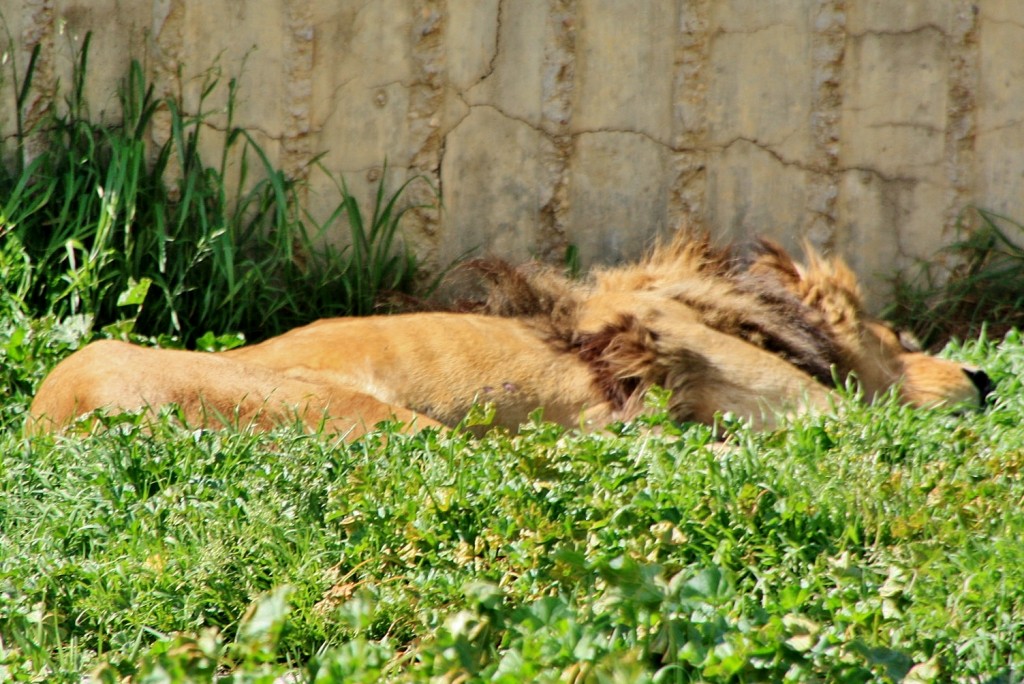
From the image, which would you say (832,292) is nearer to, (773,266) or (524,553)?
(773,266)

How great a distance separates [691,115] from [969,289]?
1.68m

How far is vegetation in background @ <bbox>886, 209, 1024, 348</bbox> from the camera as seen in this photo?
617 cm

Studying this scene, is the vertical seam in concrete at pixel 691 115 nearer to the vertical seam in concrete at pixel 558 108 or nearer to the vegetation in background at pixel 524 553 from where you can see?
the vertical seam in concrete at pixel 558 108

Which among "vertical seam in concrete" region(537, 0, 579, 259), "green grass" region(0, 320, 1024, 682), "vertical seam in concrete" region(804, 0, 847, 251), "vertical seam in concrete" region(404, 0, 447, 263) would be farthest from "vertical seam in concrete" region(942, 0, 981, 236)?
"green grass" region(0, 320, 1024, 682)

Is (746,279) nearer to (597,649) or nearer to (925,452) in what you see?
(925,452)

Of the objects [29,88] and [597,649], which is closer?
[597,649]

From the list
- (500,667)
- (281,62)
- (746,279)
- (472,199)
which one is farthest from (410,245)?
(500,667)

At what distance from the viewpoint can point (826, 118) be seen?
6414 mm

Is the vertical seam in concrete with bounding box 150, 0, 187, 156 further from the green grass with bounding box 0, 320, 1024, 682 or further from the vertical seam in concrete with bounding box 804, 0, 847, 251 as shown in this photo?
the vertical seam in concrete with bounding box 804, 0, 847, 251

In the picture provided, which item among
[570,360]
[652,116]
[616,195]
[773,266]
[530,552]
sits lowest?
[530,552]

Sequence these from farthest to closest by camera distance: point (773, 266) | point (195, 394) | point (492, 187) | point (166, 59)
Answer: point (492, 187) < point (166, 59) < point (773, 266) < point (195, 394)

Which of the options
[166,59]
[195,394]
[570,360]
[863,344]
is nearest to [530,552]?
[195,394]

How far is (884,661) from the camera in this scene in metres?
2.29

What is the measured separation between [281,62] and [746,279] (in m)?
2.57
